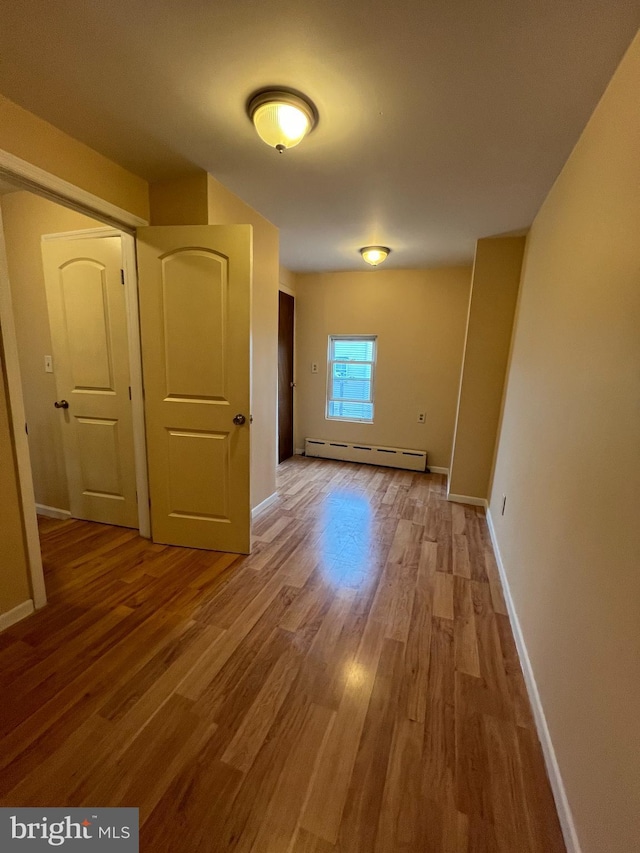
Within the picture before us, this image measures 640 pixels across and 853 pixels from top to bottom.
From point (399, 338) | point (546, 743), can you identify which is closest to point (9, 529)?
point (546, 743)

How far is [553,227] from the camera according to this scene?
1906mm

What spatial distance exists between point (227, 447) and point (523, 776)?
2.00m

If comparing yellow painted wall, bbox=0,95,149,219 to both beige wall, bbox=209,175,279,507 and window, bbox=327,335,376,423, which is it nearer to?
beige wall, bbox=209,175,279,507

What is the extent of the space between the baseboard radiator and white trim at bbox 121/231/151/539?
8.72ft

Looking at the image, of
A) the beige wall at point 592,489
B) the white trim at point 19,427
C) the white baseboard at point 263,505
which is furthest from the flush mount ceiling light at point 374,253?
the white trim at point 19,427

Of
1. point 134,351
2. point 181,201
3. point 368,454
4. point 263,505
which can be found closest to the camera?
point 181,201

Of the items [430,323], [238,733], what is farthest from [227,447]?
[430,323]

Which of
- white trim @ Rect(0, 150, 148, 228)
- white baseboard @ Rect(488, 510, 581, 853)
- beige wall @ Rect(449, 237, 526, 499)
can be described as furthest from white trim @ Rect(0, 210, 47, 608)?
beige wall @ Rect(449, 237, 526, 499)

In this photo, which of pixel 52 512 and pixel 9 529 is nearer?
pixel 9 529

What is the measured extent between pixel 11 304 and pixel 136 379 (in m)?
0.77

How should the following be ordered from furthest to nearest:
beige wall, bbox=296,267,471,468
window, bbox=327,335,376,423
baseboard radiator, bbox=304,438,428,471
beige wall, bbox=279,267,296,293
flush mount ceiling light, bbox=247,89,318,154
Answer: window, bbox=327,335,376,423 → baseboard radiator, bbox=304,438,428,471 → beige wall, bbox=279,267,296,293 → beige wall, bbox=296,267,471,468 → flush mount ceiling light, bbox=247,89,318,154

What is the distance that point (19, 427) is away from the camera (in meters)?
1.67

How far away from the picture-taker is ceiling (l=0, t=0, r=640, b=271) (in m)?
1.07

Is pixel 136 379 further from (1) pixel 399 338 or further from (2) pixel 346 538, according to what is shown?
(1) pixel 399 338
